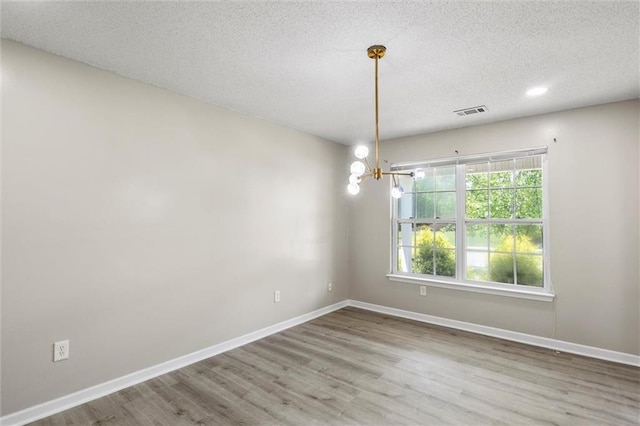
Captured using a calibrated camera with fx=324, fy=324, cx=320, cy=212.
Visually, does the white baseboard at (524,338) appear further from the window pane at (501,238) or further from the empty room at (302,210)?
the window pane at (501,238)

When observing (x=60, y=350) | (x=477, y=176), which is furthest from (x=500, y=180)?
(x=60, y=350)

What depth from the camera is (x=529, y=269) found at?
3.71 metres

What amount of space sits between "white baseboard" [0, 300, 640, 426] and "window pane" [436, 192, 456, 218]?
4.49 feet

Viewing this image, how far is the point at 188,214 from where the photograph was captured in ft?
10.2

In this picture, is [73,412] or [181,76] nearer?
[73,412]

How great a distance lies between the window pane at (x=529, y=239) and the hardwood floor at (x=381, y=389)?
1.07m

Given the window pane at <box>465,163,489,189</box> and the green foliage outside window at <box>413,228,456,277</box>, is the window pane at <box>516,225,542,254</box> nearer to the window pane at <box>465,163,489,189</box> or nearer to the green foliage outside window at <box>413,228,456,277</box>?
the window pane at <box>465,163,489,189</box>

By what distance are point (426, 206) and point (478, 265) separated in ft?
3.30

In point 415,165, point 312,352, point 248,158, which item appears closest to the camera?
point 312,352

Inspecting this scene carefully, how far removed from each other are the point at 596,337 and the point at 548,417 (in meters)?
1.56

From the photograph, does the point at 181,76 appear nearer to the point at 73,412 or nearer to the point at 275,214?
the point at 275,214

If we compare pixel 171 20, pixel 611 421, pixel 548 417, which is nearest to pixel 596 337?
pixel 611 421

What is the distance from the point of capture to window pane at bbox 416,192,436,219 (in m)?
4.45

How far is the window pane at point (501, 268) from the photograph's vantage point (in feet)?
12.6
